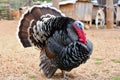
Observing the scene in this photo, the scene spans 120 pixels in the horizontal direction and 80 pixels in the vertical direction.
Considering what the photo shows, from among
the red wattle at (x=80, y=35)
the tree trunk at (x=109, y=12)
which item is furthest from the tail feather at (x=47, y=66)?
the tree trunk at (x=109, y=12)

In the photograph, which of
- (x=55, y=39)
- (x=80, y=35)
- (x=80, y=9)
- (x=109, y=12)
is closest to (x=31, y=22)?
(x=55, y=39)

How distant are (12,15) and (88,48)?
17.5 meters

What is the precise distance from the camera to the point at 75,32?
5211 millimetres

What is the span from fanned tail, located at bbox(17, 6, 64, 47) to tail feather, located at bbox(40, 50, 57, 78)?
25 centimetres

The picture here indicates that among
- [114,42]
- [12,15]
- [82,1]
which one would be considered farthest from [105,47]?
[12,15]

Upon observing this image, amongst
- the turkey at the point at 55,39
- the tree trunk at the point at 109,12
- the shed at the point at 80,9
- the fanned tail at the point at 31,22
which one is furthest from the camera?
the shed at the point at 80,9

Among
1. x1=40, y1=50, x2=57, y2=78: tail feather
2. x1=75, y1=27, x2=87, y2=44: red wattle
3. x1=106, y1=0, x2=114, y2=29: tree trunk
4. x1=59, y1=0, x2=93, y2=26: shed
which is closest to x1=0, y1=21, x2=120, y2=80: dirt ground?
x1=40, y1=50, x2=57, y2=78: tail feather

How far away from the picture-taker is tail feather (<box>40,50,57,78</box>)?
5.48m

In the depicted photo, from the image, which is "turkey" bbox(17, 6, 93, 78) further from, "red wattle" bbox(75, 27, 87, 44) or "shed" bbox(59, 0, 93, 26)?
"shed" bbox(59, 0, 93, 26)

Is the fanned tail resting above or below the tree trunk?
above

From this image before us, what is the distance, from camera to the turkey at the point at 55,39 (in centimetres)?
514

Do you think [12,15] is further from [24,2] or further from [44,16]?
[44,16]

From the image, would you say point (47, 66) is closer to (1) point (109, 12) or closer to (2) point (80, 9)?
(1) point (109, 12)

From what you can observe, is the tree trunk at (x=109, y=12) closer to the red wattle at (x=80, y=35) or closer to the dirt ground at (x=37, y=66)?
the dirt ground at (x=37, y=66)
